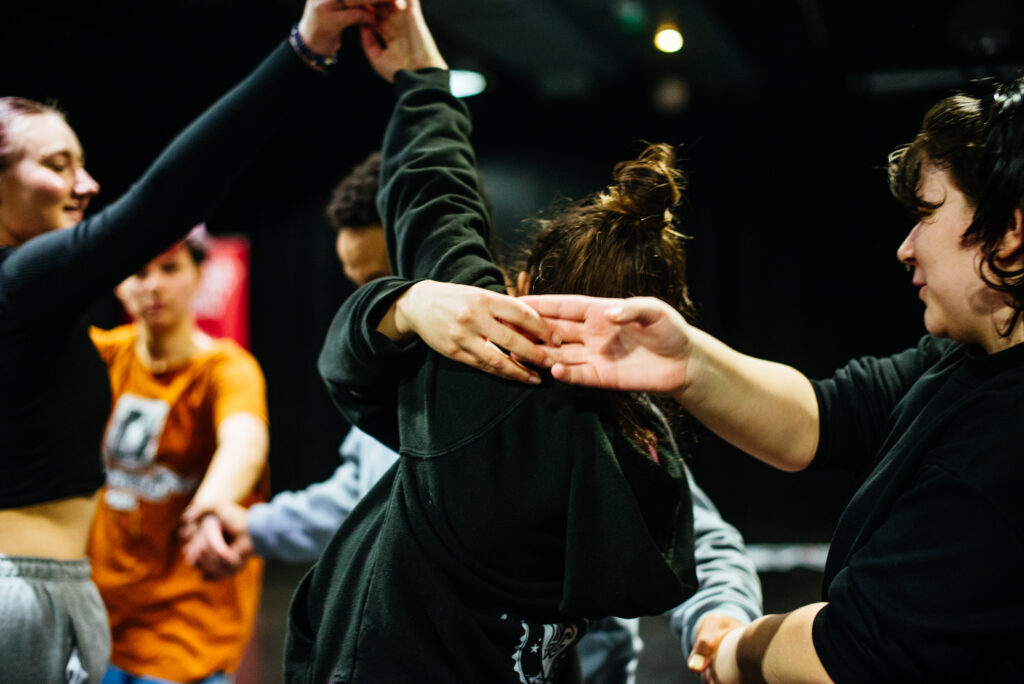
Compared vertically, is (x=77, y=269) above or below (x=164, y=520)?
above

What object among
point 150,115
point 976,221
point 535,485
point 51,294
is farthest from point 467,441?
point 150,115

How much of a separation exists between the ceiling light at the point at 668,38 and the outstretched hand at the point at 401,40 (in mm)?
4013

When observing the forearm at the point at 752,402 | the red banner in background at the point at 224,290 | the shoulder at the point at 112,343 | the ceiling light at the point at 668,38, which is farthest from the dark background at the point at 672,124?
the forearm at the point at 752,402

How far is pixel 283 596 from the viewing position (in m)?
5.24

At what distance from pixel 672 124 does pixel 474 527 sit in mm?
5662

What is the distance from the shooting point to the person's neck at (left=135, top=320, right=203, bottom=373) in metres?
2.22

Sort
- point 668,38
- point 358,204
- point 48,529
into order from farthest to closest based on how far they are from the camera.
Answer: point 668,38 → point 358,204 → point 48,529

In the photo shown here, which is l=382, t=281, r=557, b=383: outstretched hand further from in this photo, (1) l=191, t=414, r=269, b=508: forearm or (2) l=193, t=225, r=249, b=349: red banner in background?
(2) l=193, t=225, r=249, b=349: red banner in background

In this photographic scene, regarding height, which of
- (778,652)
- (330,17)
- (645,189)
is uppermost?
(330,17)

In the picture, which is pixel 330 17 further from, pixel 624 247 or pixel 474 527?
pixel 474 527

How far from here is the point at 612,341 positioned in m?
0.96

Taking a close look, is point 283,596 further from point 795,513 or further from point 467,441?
point 467,441

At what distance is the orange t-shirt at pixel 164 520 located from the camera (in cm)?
204

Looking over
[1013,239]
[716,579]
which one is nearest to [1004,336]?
[1013,239]
